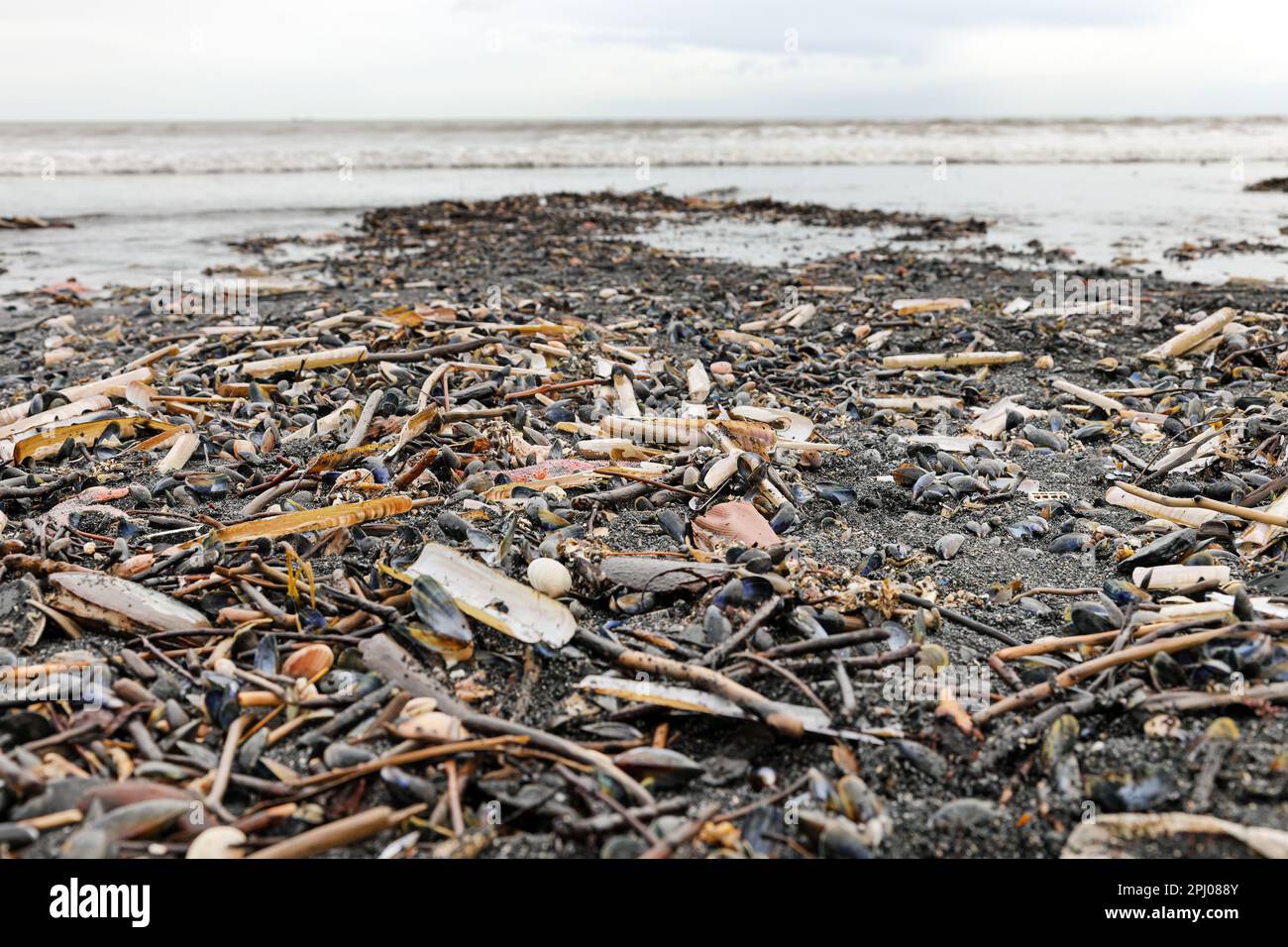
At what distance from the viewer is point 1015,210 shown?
1638 cm

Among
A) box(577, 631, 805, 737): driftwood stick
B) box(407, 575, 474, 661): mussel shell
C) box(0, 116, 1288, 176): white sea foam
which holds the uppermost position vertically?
box(0, 116, 1288, 176): white sea foam

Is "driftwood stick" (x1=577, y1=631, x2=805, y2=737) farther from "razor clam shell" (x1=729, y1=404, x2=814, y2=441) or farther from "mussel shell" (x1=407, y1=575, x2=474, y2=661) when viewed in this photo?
"razor clam shell" (x1=729, y1=404, x2=814, y2=441)

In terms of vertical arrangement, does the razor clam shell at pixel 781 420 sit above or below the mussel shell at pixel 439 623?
above

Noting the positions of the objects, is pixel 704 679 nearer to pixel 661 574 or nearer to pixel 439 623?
pixel 661 574

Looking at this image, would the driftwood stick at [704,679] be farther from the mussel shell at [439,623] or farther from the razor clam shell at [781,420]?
the razor clam shell at [781,420]

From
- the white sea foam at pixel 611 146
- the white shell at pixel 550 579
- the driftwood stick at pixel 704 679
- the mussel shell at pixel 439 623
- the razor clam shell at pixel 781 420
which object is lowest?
the driftwood stick at pixel 704 679

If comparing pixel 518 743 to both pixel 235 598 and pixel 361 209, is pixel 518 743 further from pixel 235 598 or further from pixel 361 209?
pixel 361 209

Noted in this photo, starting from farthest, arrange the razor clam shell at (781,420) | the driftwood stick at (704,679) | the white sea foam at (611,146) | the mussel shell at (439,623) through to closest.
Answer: the white sea foam at (611,146) → the razor clam shell at (781,420) → the mussel shell at (439,623) → the driftwood stick at (704,679)

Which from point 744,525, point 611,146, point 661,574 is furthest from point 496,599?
point 611,146

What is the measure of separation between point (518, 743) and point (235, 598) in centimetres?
129

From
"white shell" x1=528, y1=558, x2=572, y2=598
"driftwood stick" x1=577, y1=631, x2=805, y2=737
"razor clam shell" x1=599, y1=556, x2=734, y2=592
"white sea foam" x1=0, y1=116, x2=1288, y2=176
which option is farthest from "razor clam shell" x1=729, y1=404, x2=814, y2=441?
"white sea foam" x1=0, y1=116, x2=1288, y2=176

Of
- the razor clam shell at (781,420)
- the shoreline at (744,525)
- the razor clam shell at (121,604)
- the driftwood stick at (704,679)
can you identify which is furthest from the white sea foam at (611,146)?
the driftwood stick at (704,679)
